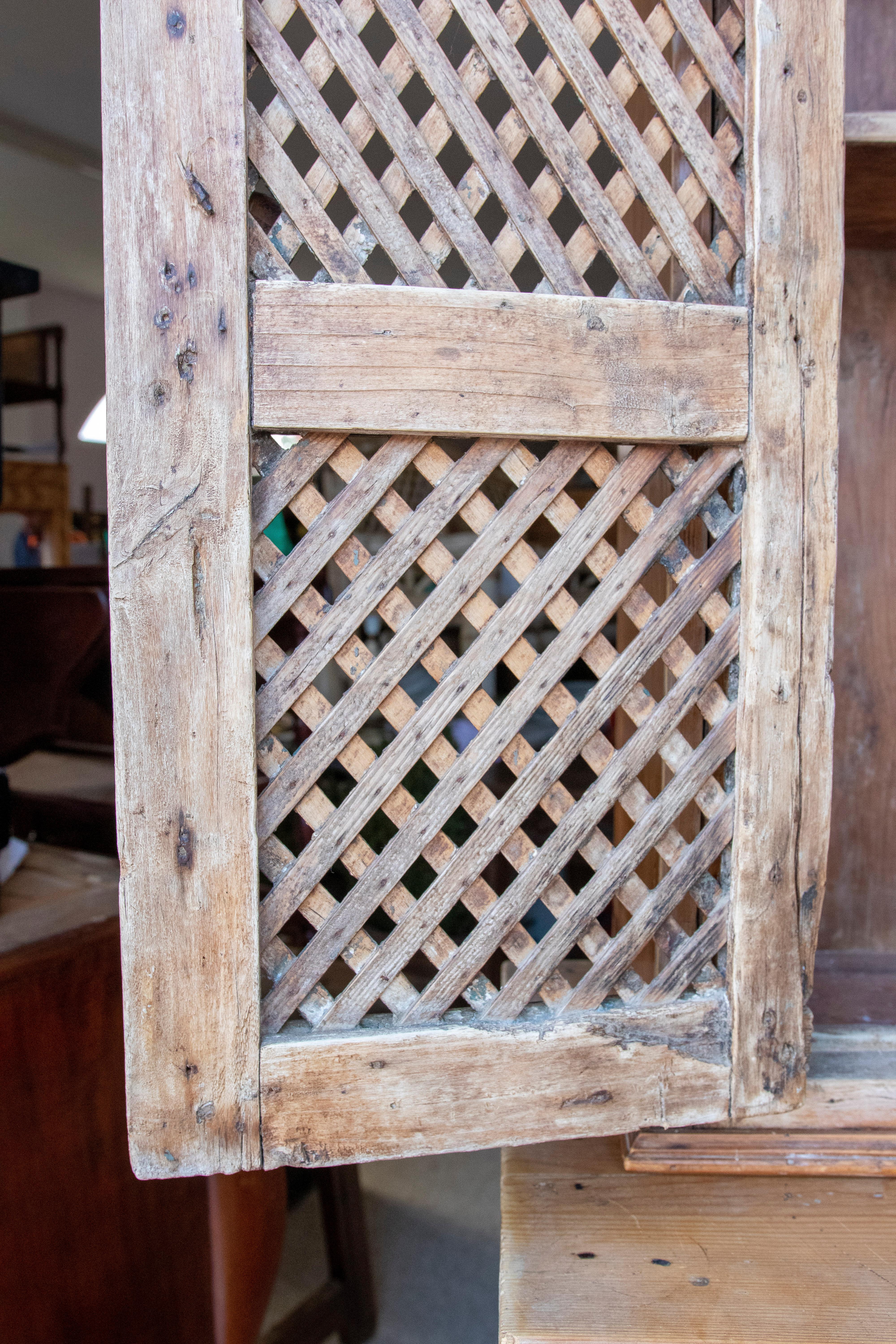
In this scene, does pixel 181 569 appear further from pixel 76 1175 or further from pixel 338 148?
pixel 76 1175

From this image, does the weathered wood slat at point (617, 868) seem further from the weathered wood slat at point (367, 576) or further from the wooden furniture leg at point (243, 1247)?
the wooden furniture leg at point (243, 1247)

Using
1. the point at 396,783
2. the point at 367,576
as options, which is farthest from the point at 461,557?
the point at 396,783

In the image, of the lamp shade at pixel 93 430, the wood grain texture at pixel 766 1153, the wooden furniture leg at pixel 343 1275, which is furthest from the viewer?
the lamp shade at pixel 93 430

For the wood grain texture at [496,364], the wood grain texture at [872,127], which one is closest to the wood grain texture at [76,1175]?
the wood grain texture at [496,364]

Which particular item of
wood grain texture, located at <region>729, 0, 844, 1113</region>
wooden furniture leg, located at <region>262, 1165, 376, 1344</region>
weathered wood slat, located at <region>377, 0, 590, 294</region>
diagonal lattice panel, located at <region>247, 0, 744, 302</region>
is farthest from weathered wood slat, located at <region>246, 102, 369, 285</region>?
wooden furniture leg, located at <region>262, 1165, 376, 1344</region>

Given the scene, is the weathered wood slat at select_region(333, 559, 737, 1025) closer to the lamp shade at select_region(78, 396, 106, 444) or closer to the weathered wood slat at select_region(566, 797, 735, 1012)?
the weathered wood slat at select_region(566, 797, 735, 1012)

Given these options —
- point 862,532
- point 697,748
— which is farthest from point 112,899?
point 862,532

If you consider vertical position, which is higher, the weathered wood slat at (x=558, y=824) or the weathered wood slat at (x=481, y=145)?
the weathered wood slat at (x=481, y=145)

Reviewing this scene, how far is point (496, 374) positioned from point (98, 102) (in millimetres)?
2900

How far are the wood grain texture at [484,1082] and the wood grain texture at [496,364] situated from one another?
0.61 metres

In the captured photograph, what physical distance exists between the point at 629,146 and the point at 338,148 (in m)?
0.30

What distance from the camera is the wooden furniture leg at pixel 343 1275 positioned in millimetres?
1865

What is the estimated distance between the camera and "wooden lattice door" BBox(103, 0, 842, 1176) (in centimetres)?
80

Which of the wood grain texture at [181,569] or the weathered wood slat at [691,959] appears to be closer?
the wood grain texture at [181,569]
